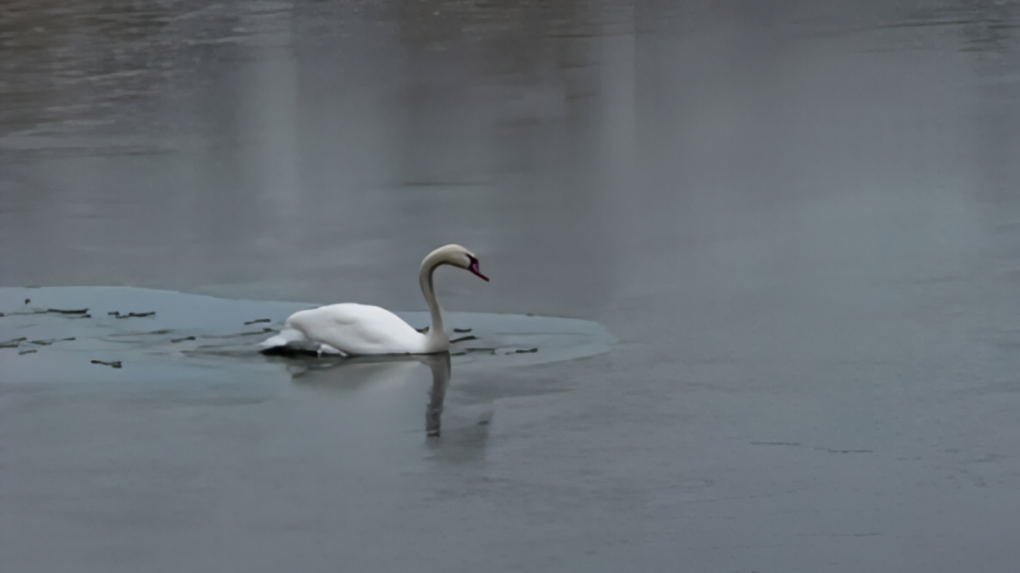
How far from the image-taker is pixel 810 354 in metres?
8.59

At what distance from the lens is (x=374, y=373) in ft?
28.2

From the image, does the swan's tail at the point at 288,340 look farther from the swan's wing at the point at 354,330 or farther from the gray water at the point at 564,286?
the gray water at the point at 564,286

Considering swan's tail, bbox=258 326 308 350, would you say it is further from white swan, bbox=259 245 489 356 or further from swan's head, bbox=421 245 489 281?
swan's head, bbox=421 245 489 281

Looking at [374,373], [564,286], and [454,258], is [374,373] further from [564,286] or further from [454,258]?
[564,286]

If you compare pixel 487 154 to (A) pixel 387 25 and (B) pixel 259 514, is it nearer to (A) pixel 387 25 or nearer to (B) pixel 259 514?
(B) pixel 259 514

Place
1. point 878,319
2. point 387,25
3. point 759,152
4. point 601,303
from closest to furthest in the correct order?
point 878,319 < point 601,303 < point 759,152 < point 387,25

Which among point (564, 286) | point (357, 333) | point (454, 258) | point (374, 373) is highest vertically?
point (454, 258)

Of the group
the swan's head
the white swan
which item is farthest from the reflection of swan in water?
the swan's head

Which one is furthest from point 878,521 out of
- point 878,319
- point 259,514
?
point 878,319

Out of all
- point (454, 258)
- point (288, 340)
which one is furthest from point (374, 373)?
point (454, 258)

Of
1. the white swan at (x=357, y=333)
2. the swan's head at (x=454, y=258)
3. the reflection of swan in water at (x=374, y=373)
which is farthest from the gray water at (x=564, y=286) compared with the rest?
the swan's head at (x=454, y=258)

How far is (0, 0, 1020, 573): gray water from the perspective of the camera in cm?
623

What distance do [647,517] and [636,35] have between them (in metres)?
18.2

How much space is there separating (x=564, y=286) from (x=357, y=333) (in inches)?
80.9
